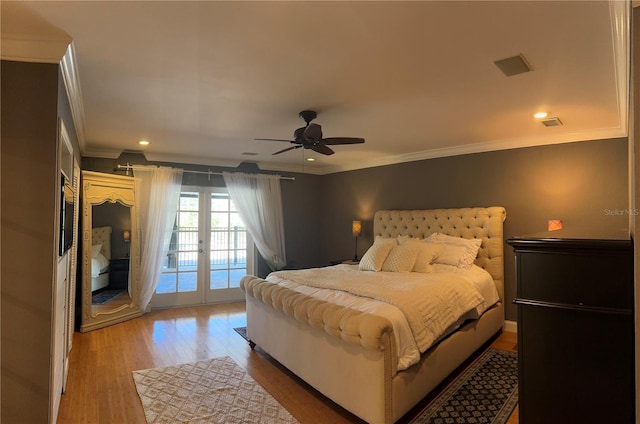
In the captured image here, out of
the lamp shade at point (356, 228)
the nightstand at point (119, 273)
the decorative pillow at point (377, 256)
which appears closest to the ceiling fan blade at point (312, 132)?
the decorative pillow at point (377, 256)

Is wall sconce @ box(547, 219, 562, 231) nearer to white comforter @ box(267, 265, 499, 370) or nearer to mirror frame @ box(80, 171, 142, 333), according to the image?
white comforter @ box(267, 265, 499, 370)

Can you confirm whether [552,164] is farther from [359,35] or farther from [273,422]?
[273,422]

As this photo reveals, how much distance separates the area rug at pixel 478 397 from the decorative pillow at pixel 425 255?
1045 mm

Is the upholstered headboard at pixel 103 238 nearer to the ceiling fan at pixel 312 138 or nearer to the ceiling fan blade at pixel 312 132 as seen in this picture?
the ceiling fan at pixel 312 138

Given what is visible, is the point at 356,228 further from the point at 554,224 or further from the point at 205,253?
the point at 554,224

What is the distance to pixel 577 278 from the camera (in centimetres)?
141

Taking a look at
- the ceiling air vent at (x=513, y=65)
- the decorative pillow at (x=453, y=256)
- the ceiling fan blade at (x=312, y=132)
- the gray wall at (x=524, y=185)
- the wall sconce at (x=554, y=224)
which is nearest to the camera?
the ceiling air vent at (x=513, y=65)

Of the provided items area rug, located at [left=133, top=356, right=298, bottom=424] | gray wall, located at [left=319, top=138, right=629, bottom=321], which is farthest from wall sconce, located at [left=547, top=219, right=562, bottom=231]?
area rug, located at [left=133, top=356, right=298, bottom=424]

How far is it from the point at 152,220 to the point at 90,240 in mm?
848

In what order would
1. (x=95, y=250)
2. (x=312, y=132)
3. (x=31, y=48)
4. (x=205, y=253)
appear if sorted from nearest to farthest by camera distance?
1. (x=31, y=48)
2. (x=312, y=132)
3. (x=95, y=250)
4. (x=205, y=253)

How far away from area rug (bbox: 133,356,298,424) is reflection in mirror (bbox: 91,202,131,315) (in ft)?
6.29

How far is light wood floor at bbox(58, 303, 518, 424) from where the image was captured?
2512 mm

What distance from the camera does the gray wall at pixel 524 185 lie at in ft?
11.7

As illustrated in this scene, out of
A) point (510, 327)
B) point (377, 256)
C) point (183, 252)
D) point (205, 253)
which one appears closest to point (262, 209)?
point (205, 253)
